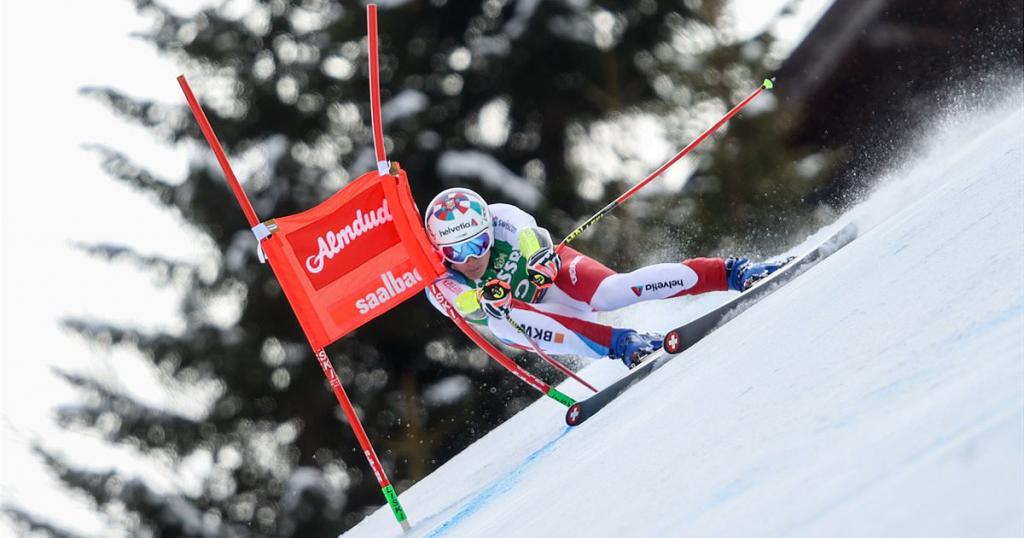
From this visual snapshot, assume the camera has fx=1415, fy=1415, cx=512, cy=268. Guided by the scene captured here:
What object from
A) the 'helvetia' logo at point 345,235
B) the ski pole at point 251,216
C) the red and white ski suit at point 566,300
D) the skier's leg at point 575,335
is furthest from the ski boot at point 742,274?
the ski pole at point 251,216

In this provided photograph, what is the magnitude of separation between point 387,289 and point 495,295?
50 cm

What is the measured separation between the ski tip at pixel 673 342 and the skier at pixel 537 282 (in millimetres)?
310

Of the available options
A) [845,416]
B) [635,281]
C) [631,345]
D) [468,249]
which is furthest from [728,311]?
[845,416]

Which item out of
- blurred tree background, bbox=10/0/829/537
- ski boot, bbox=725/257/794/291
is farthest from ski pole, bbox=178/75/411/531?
blurred tree background, bbox=10/0/829/537

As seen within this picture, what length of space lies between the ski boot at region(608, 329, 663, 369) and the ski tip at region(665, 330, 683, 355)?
407mm

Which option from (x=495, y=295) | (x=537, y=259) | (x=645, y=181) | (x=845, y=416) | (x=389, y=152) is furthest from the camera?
(x=389, y=152)

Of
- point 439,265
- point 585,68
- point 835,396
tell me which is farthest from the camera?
point 585,68

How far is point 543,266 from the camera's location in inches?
246

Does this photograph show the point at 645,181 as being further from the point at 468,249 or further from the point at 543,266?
the point at 468,249

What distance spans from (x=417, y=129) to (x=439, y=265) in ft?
31.2

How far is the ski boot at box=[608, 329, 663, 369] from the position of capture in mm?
6371

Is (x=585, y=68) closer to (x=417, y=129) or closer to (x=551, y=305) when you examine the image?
(x=417, y=129)

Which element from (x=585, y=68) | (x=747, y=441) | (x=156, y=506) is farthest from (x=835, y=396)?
(x=156, y=506)

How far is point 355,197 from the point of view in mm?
6168
